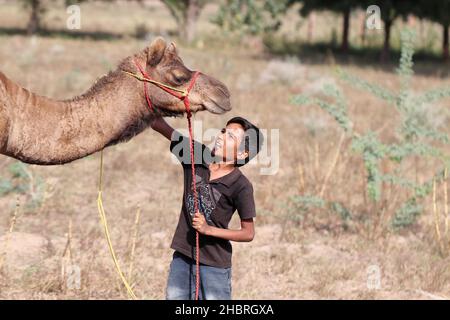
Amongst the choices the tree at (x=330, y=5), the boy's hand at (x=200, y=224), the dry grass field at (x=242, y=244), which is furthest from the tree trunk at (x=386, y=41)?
the boy's hand at (x=200, y=224)

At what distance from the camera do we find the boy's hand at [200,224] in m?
4.41

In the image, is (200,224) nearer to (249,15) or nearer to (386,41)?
(386,41)

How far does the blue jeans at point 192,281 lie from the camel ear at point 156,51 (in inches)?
47.6

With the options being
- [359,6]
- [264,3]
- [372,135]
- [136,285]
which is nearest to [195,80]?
[136,285]

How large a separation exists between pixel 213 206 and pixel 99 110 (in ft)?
3.13

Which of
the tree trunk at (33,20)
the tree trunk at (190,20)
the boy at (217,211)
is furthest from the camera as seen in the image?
the tree trunk at (190,20)

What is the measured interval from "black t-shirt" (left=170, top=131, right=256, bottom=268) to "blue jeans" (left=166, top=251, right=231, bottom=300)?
58 mm

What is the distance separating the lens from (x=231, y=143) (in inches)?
179

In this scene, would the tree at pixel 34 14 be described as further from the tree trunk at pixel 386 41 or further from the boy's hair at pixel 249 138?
the boy's hair at pixel 249 138

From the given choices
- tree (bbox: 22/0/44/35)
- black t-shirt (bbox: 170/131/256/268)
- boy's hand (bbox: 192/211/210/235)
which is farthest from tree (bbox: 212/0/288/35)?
boy's hand (bbox: 192/211/210/235)

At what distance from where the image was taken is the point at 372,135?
8.73m

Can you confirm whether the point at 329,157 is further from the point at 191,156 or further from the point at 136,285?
the point at 191,156

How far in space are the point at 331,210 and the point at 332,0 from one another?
20.7 m

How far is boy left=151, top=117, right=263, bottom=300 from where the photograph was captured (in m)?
4.55
